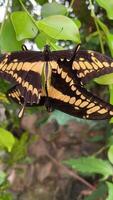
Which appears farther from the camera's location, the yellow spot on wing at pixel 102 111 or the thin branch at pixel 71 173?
the thin branch at pixel 71 173

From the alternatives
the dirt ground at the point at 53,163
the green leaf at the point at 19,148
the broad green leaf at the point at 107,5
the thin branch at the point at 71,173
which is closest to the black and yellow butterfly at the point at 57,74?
the broad green leaf at the point at 107,5

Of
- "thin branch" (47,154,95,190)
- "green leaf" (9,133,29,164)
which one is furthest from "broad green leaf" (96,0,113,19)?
"thin branch" (47,154,95,190)

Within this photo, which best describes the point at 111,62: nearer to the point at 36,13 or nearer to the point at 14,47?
the point at 14,47

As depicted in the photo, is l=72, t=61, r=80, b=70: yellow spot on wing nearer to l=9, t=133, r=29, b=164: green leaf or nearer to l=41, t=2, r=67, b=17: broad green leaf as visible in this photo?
l=41, t=2, r=67, b=17: broad green leaf

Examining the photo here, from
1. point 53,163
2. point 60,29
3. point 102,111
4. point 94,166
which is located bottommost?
point 53,163

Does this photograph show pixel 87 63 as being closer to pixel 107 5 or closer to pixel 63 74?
pixel 63 74

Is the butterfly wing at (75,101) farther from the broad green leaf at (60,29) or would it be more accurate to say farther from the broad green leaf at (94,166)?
the broad green leaf at (94,166)

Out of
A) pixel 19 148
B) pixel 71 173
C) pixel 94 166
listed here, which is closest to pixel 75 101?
pixel 94 166
